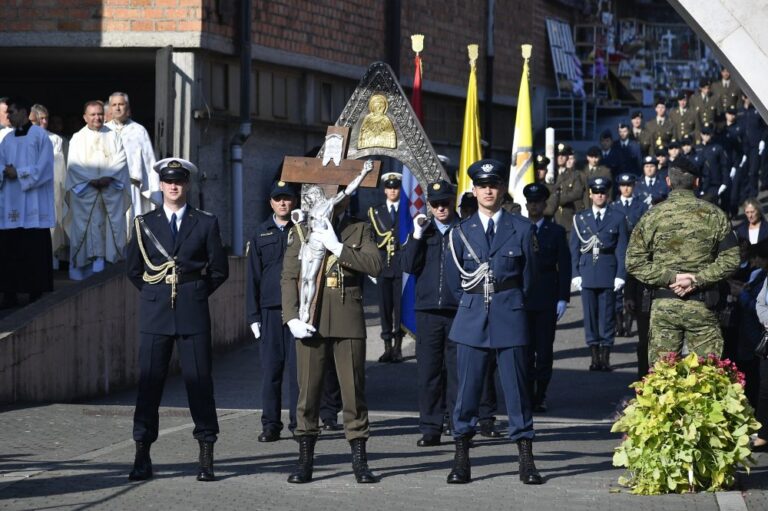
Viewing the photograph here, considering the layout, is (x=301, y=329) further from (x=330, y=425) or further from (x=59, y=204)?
(x=59, y=204)

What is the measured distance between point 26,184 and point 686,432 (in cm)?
761

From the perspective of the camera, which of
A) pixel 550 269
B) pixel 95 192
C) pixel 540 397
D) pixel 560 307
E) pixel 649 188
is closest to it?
pixel 540 397

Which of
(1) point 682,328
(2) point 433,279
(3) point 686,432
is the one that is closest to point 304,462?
(3) point 686,432

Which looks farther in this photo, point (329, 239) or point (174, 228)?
point (174, 228)

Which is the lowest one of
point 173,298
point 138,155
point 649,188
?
point 173,298

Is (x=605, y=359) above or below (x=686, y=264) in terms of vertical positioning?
below

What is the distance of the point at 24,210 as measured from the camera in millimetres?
15625

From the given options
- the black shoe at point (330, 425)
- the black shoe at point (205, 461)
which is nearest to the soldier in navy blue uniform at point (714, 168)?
the black shoe at point (330, 425)

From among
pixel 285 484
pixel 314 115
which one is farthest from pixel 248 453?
pixel 314 115

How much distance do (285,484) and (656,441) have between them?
7.27 feet

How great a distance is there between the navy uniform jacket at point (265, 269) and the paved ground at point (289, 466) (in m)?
0.95

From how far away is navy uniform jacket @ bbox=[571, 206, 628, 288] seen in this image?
59.9 ft

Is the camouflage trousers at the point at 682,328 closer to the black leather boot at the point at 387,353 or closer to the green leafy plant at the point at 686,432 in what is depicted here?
the green leafy plant at the point at 686,432

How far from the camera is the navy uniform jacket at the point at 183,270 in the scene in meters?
10.6
